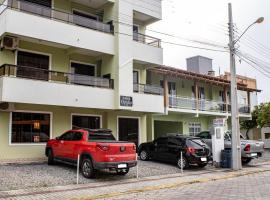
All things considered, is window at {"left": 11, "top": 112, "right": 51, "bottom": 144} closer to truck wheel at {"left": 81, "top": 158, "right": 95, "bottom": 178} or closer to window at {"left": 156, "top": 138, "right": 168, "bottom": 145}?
truck wheel at {"left": 81, "top": 158, "right": 95, "bottom": 178}

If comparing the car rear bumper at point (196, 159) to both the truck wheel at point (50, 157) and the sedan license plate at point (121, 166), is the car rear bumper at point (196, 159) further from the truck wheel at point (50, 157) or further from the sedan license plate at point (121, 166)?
the truck wheel at point (50, 157)

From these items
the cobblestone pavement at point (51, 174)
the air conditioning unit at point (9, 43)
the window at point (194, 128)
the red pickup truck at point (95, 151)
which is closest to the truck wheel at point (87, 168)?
the red pickup truck at point (95, 151)

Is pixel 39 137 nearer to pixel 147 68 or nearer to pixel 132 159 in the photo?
pixel 132 159

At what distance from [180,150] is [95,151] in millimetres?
6162

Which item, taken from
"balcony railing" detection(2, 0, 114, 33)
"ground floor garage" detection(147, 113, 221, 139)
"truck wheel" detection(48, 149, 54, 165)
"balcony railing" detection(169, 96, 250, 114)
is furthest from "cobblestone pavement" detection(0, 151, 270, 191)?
"ground floor garage" detection(147, 113, 221, 139)

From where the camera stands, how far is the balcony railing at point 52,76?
16359 mm

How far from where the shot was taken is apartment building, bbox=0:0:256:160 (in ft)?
55.4

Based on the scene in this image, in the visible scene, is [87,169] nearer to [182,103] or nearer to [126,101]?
[126,101]

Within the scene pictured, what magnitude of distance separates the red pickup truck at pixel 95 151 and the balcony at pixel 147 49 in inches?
313

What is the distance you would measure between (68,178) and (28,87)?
5.45 m

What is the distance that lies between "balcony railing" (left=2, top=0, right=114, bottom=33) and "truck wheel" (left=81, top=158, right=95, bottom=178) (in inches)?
333

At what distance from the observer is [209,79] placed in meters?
29.8

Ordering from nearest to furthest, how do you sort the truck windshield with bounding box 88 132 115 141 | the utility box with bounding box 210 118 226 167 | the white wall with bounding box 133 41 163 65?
1. the truck windshield with bounding box 88 132 115 141
2. the utility box with bounding box 210 118 226 167
3. the white wall with bounding box 133 41 163 65

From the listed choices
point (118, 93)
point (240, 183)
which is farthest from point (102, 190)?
point (118, 93)
